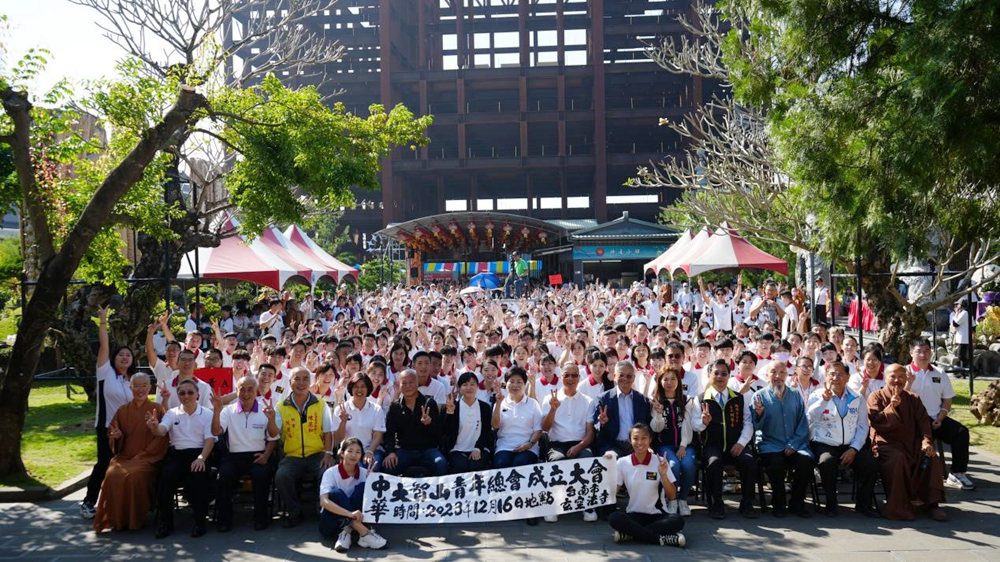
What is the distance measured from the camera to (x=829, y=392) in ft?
25.2

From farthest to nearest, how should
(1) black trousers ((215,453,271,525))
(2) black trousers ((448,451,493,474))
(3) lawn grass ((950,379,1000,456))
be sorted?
(3) lawn grass ((950,379,1000,456)) → (2) black trousers ((448,451,493,474)) → (1) black trousers ((215,453,271,525))

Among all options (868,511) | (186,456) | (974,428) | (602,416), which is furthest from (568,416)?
(974,428)

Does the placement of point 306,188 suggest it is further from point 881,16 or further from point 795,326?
point 795,326

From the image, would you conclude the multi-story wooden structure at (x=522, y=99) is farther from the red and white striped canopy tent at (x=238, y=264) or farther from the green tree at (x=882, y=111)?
the green tree at (x=882, y=111)

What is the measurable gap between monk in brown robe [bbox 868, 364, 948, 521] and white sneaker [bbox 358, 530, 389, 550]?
4.74 meters

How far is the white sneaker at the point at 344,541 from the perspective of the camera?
661 centimetres

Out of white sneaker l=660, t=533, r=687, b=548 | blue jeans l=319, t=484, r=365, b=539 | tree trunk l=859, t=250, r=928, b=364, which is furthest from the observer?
tree trunk l=859, t=250, r=928, b=364

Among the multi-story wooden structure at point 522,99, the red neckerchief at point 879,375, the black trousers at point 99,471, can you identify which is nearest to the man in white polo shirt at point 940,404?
the red neckerchief at point 879,375

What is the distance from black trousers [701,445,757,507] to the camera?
7.37m

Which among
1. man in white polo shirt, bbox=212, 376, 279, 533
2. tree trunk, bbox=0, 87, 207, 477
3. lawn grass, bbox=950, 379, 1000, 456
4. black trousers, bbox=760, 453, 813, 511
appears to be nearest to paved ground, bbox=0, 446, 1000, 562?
black trousers, bbox=760, 453, 813, 511

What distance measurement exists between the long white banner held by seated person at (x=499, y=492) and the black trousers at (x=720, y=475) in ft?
3.23

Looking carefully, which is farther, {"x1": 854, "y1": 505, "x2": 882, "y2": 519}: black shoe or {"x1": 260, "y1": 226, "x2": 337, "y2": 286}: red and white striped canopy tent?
{"x1": 260, "y1": 226, "x2": 337, "y2": 286}: red and white striped canopy tent

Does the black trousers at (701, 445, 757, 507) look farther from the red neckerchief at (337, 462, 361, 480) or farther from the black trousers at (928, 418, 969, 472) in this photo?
the red neckerchief at (337, 462, 361, 480)

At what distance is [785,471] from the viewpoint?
7.50 meters
